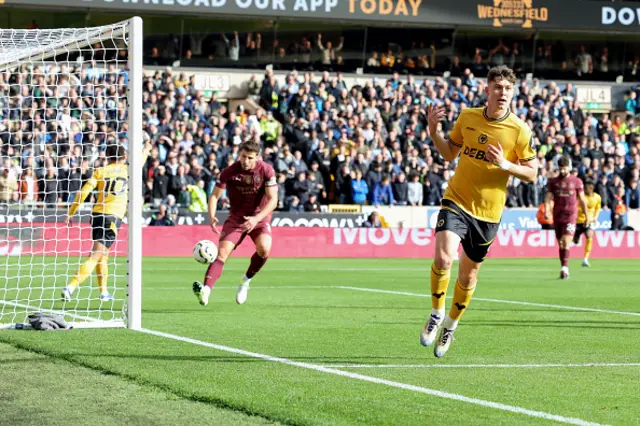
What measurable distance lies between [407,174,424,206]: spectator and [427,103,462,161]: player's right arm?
23.2 metres

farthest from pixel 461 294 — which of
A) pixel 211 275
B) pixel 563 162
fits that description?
pixel 563 162

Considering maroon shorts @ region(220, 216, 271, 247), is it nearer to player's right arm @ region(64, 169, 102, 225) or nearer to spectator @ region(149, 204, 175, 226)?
player's right arm @ region(64, 169, 102, 225)

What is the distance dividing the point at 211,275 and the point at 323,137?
20.2 meters

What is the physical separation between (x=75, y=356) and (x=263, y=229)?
224 inches

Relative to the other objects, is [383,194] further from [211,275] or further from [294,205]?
[211,275]

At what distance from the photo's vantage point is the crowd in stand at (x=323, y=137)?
95.9ft

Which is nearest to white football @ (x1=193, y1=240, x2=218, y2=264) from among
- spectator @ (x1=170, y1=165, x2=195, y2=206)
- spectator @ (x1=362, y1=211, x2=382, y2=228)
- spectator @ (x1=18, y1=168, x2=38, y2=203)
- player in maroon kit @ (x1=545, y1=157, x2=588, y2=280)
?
player in maroon kit @ (x1=545, y1=157, x2=588, y2=280)

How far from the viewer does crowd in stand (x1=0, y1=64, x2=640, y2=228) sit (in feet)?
95.9

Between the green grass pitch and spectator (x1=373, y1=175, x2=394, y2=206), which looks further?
spectator (x1=373, y1=175, x2=394, y2=206)

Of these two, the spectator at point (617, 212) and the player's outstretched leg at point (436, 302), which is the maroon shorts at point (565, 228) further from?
the player's outstretched leg at point (436, 302)

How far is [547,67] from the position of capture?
45594mm

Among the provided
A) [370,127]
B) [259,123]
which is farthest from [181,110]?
[370,127]

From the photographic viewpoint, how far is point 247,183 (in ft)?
45.4

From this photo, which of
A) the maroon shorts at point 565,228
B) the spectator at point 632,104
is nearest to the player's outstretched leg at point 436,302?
the maroon shorts at point 565,228
